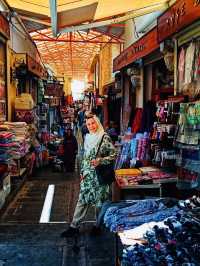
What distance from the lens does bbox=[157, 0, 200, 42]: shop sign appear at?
179 inches

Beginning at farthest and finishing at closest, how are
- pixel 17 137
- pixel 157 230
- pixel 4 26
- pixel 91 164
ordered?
pixel 17 137 < pixel 4 26 < pixel 91 164 < pixel 157 230

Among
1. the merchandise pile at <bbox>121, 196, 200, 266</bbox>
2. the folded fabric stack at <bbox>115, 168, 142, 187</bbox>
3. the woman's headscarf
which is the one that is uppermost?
the woman's headscarf

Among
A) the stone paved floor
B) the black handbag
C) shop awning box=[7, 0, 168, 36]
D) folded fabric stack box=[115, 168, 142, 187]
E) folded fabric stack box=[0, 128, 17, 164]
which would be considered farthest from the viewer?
folded fabric stack box=[0, 128, 17, 164]

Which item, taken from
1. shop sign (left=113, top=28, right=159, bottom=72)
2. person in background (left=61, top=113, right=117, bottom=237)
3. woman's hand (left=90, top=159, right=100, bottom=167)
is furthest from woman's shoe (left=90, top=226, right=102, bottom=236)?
shop sign (left=113, top=28, right=159, bottom=72)

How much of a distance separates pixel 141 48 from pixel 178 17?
243cm

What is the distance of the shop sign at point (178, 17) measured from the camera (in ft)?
14.9

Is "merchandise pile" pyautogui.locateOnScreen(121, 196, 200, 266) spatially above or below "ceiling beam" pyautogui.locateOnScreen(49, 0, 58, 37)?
below

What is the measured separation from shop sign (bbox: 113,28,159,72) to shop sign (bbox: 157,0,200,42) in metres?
0.58

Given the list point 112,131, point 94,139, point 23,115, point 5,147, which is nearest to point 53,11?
point 94,139

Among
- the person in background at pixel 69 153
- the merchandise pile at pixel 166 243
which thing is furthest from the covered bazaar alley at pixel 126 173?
the person in background at pixel 69 153

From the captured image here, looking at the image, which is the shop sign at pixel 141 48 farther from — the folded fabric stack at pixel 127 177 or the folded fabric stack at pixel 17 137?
the folded fabric stack at pixel 17 137

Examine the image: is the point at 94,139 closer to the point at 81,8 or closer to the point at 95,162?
the point at 95,162

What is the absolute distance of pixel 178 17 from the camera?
199 inches

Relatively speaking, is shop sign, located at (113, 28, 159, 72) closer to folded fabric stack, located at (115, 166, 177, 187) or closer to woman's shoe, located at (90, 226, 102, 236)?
folded fabric stack, located at (115, 166, 177, 187)
